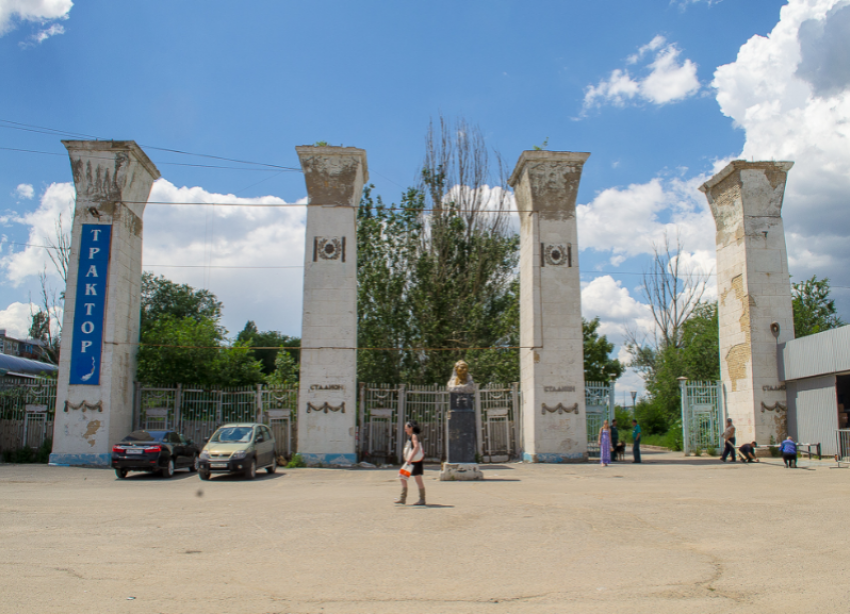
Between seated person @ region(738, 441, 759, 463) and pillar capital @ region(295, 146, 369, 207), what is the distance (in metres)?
15.5

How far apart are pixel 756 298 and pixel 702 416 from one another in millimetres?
5100

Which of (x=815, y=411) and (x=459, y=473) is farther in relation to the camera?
(x=815, y=411)

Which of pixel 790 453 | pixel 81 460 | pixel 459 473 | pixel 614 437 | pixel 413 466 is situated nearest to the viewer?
pixel 413 466

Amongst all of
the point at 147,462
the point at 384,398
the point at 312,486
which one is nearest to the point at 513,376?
the point at 384,398

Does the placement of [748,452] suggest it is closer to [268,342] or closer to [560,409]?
[560,409]

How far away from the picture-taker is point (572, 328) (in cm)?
2072

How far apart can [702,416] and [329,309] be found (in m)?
15.1

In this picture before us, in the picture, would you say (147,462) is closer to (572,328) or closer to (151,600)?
(151,600)

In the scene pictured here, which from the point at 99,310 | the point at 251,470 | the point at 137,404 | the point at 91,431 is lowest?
the point at 251,470

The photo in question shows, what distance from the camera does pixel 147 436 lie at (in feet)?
55.5

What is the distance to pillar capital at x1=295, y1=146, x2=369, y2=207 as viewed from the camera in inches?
816

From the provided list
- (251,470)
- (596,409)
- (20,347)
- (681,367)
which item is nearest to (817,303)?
(681,367)

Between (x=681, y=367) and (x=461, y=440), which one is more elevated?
(x=681, y=367)

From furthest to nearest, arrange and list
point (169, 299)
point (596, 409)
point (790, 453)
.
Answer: point (169, 299)
point (596, 409)
point (790, 453)
